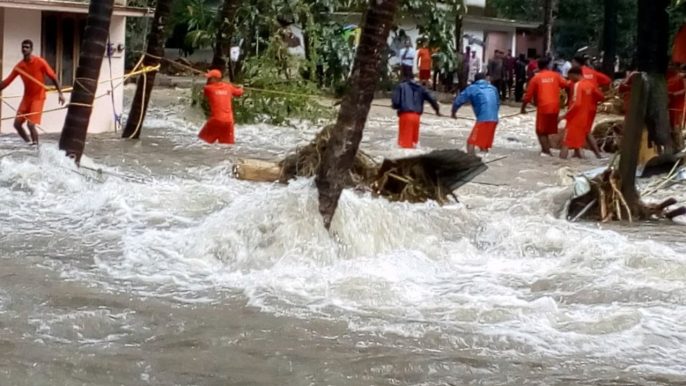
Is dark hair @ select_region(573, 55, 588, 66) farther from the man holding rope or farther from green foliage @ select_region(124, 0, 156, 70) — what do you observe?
green foliage @ select_region(124, 0, 156, 70)

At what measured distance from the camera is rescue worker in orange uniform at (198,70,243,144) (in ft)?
52.2

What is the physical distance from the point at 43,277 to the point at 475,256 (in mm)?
3731

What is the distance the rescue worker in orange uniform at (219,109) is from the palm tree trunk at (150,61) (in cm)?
147

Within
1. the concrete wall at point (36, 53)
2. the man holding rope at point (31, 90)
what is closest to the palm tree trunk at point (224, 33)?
the concrete wall at point (36, 53)

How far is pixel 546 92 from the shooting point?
17422mm

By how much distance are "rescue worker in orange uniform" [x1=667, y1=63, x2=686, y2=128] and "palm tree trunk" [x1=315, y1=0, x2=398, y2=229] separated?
9.27m

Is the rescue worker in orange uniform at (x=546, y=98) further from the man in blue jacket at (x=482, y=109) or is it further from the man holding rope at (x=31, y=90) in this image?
the man holding rope at (x=31, y=90)

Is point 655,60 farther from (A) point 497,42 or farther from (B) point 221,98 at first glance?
(A) point 497,42

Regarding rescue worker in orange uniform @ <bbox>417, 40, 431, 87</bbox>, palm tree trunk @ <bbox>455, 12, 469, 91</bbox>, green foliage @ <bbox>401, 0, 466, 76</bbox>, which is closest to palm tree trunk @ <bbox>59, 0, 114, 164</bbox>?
green foliage @ <bbox>401, 0, 466, 76</bbox>

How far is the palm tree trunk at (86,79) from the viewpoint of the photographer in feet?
42.5

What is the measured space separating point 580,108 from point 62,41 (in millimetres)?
8591

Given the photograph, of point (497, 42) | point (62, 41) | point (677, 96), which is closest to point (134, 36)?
point (497, 42)

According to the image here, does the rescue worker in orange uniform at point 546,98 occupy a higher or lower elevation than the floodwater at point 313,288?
higher

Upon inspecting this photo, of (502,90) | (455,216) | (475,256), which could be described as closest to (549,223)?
(455,216)
